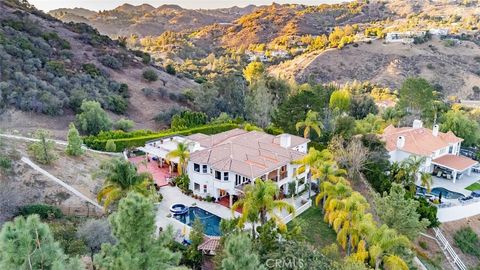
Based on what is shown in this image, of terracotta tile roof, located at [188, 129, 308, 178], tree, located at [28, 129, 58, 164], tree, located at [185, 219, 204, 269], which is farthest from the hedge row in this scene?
tree, located at [185, 219, 204, 269]

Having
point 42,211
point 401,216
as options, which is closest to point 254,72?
point 401,216

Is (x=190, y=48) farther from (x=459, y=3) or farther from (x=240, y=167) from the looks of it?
(x=459, y=3)

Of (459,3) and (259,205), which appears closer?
(259,205)

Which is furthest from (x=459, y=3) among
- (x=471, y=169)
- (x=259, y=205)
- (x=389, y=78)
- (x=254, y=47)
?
(x=259, y=205)

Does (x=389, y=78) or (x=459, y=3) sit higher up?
(x=459, y=3)

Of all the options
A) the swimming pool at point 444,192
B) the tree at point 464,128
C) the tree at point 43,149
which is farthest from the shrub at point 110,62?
the swimming pool at point 444,192

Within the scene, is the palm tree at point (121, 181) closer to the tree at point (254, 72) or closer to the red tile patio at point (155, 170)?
the red tile patio at point (155, 170)
